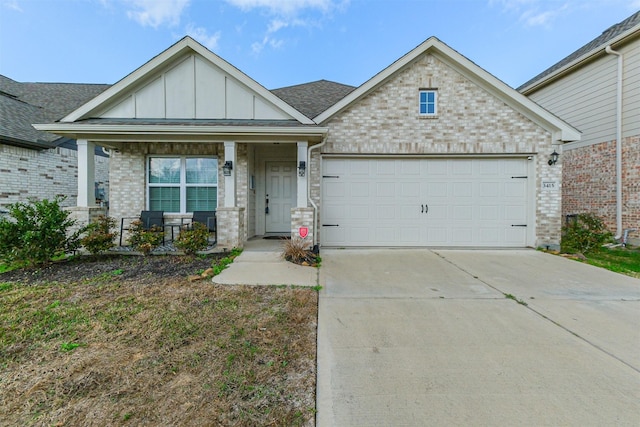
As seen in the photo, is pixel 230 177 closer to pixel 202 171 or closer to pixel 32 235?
pixel 202 171

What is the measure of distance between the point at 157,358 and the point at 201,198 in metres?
6.07

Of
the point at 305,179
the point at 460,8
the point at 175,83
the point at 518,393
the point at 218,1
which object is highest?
the point at 218,1

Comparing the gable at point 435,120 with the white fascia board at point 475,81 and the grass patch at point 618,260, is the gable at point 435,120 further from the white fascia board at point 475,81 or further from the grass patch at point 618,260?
the grass patch at point 618,260

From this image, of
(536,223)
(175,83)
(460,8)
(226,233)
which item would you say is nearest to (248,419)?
(226,233)

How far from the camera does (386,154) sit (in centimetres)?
748

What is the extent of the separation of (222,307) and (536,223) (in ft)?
26.3

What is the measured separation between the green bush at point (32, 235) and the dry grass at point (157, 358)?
1399 mm

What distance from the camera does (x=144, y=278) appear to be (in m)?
4.72

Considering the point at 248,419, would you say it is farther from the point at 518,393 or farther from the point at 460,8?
the point at 460,8

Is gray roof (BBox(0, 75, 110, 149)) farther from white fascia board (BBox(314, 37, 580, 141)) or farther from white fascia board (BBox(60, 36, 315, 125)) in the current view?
white fascia board (BBox(314, 37, 580, 141))

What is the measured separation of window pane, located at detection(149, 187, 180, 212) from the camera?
796cm

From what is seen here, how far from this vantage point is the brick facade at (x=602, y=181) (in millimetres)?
8109

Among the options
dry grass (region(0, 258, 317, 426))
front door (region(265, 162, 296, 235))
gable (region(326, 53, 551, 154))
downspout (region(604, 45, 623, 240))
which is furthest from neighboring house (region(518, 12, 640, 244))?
dry grass (region(0, 258, 317, 426))

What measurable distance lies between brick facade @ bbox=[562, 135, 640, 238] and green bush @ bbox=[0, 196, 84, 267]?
1405cm
